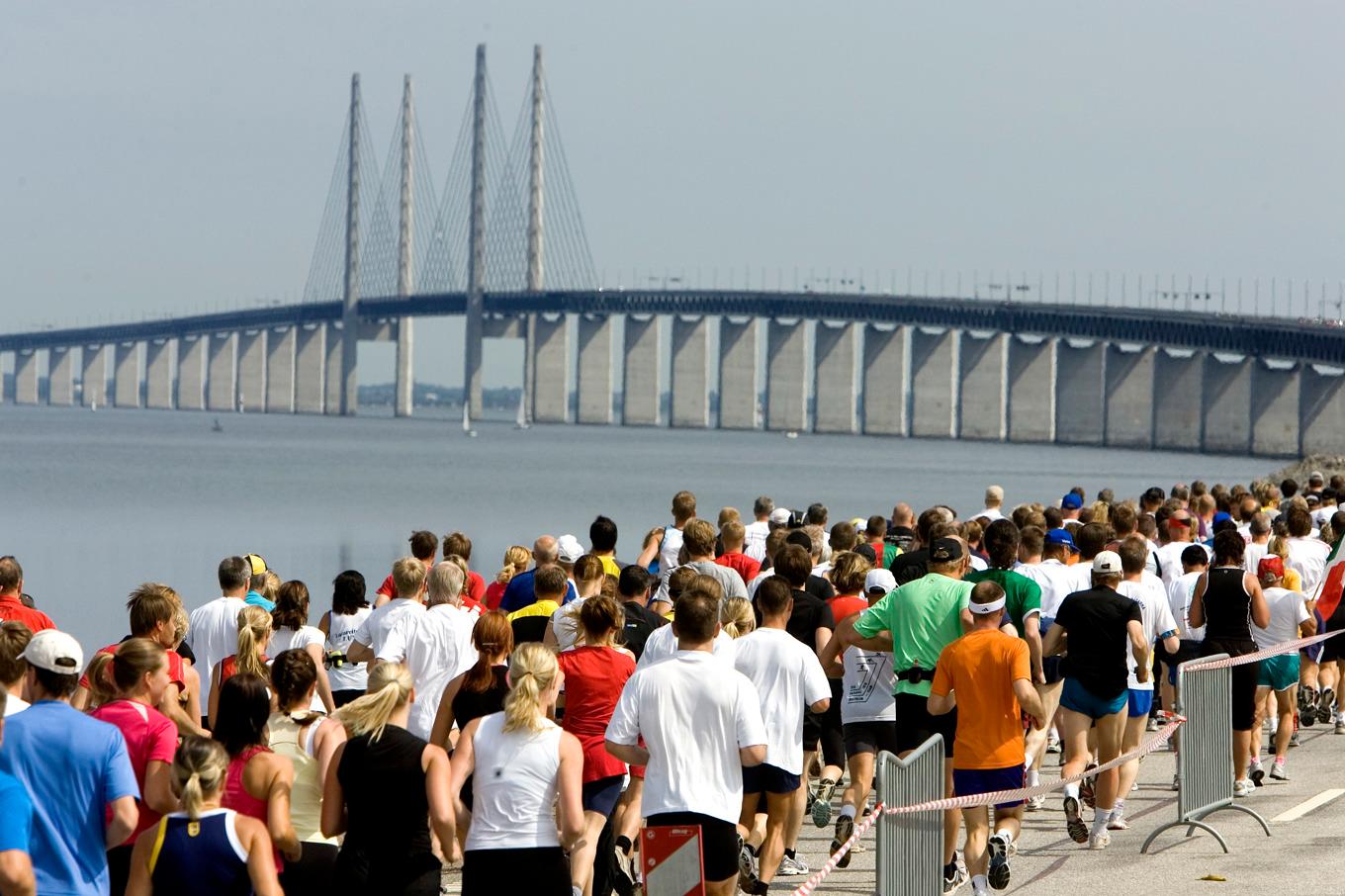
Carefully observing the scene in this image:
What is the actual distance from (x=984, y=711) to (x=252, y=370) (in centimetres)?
17250

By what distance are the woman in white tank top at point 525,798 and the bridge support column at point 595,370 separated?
438 feet

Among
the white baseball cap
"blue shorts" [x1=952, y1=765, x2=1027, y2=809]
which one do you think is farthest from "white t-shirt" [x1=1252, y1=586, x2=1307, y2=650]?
the white baseball cap

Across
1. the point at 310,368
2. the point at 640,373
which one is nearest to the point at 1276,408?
the point at 640,373

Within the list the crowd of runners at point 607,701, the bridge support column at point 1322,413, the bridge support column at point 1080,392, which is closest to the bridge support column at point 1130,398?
the bridge support column at point 1080,392

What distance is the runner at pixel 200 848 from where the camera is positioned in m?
5.07

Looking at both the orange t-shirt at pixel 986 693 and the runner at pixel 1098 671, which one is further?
the runner at pixel 1098 671

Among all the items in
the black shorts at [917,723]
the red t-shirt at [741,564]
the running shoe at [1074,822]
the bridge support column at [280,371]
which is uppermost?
the bridge support column at [280,371]

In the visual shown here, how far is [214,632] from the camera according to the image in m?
8.95

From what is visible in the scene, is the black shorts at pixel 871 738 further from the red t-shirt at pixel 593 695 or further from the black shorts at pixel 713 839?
the black shorts at pixel 713 839

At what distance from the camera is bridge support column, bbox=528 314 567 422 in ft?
467

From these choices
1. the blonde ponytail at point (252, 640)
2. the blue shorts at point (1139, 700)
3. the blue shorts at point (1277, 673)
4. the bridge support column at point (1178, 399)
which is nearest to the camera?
the blonde ponytail at point (252, 640)

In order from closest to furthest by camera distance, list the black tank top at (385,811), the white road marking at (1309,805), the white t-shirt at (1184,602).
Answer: the black tank top at (385,811)
the white road marking at (1309,805)
the white t-shirt at (1184,602)

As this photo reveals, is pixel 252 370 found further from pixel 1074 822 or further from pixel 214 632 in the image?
pixel 1074 822

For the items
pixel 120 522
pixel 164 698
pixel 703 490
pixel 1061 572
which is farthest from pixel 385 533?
pixel 164 698
